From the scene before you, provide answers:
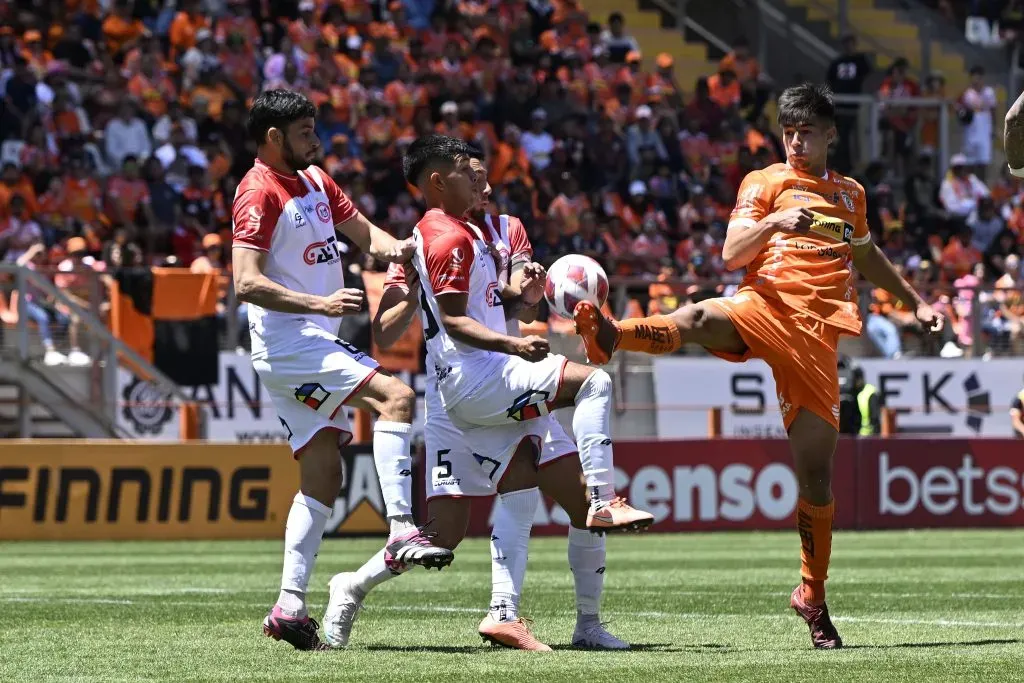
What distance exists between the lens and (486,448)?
8086 mm

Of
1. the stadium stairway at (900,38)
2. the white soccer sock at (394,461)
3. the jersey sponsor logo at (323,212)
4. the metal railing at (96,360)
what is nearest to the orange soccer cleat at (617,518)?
the white soccer sock at (394,461)

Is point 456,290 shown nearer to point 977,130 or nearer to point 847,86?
point 847,86

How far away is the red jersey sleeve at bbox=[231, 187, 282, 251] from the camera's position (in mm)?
8016

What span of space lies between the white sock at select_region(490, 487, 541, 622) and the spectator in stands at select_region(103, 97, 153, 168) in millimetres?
15827

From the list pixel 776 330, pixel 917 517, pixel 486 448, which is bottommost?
pixel 917 517

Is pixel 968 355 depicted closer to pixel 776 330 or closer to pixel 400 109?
pixel 400 109

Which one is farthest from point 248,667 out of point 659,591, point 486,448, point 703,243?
point 703,243

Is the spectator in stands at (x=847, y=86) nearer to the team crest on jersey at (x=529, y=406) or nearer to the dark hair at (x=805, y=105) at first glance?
the dark hair at (x=805, y=105)

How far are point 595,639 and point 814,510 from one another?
1222 millimetres

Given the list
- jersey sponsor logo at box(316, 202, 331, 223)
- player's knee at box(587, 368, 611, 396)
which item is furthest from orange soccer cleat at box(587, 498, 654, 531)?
jersey sponsor logo at box(316, 202, 331, 223)

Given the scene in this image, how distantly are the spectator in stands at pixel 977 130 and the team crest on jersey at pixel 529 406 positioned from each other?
2397 centimetres

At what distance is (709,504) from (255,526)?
488 centimetres

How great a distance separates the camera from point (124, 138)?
75.9 feet

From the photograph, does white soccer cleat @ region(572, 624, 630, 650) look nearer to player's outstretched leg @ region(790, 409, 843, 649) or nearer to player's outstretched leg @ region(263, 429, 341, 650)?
player's outstretched leg @ region(790, 409, 843, 649)
